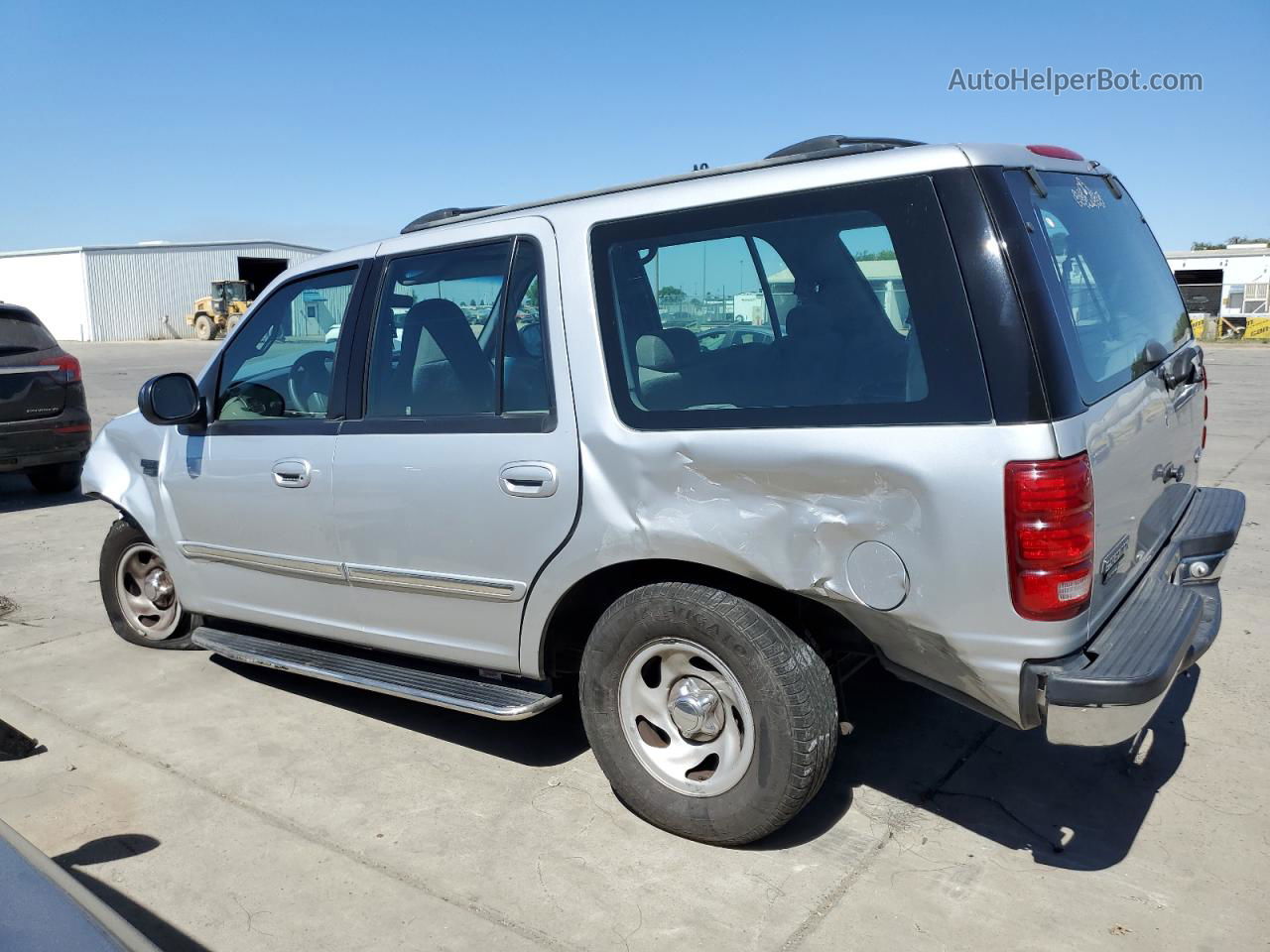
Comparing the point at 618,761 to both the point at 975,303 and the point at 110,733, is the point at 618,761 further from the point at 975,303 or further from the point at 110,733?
the point at 110,733

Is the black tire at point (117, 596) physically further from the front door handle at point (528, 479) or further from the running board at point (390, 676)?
the front door handle at point (528, 479)

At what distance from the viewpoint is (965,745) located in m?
3.88

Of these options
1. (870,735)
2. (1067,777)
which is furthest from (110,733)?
(1067,777)

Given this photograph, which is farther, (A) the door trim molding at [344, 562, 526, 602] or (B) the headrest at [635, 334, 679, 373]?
(A) the door trim molding at [344, 562, 526, 602]

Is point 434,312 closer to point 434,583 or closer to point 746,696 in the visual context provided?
point 434,583

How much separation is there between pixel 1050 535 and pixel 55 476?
957cm

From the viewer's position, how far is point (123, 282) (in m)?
49.0

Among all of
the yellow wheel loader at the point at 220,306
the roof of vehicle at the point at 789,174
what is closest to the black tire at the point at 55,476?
the roof of vehicle at the point at 789,174

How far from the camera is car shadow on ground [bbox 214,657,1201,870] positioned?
10.8 ft

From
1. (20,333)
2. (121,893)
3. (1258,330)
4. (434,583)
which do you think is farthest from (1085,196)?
(1258,330)

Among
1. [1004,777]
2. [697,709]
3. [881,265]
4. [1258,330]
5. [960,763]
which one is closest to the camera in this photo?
[881,265]

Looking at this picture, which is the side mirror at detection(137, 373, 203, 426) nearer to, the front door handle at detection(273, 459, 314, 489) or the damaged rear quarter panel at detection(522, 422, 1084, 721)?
the front door handle at detection(273, 459, 314, 489)

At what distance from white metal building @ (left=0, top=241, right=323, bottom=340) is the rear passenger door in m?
45.6

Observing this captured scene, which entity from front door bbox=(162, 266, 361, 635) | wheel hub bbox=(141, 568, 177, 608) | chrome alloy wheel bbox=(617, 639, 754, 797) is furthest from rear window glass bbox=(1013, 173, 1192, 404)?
wheel hub bbox=(141, 568, 177, 608)
